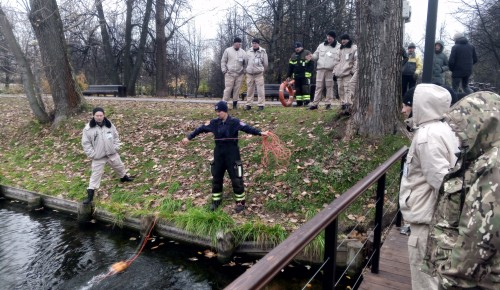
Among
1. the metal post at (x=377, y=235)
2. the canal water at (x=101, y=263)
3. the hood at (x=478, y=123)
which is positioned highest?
the hood at (x=478, y=123)

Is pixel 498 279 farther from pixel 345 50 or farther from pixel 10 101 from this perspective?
pixel 10 101

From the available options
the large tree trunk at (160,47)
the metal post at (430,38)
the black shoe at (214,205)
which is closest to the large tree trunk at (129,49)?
the large tree trunk at (160,47)

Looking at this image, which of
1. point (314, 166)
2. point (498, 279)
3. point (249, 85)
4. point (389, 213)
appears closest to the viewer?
point (498, 279)

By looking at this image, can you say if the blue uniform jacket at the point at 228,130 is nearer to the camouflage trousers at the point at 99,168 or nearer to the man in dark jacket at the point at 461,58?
the camouflage trousers at the point at 99,168

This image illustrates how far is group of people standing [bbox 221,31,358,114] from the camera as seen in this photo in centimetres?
962

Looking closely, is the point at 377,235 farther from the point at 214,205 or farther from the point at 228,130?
the point at 214,205

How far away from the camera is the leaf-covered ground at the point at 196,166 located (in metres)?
7.34

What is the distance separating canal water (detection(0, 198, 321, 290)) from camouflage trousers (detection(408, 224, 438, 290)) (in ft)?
9.48

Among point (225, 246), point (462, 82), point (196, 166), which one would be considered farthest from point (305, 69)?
point (225, 246)

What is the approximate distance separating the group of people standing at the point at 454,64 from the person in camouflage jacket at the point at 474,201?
8390 millimetres

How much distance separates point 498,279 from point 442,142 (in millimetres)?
1210

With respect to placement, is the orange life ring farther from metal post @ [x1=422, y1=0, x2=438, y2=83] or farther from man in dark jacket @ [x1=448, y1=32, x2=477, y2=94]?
metal post @ [x1=422, y1=0, x2=438, y2=83]

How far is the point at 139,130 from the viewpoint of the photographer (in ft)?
40.3

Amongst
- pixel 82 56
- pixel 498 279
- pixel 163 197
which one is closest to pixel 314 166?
pixel 163 197
